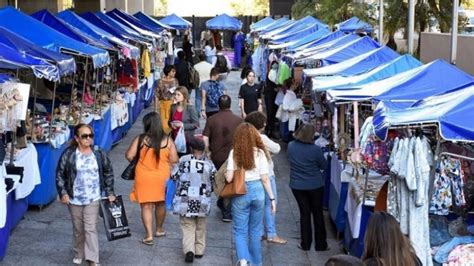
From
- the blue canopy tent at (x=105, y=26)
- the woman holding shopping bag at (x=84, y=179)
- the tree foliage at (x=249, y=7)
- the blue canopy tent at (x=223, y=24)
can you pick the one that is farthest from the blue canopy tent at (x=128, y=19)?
the tree foliage at (x=249, y=7)

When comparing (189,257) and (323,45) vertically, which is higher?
(323,45)

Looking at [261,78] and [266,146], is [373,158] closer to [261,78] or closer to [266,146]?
[266,146]

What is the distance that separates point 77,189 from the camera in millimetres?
7422

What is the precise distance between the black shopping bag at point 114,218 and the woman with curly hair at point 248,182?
1198mm

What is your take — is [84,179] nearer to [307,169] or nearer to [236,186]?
[236,186]

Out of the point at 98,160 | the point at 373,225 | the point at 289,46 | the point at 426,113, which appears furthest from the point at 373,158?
the point at 289,46

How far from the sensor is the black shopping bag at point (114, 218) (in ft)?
25.6

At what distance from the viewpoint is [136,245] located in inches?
350

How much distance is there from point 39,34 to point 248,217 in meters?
5.91

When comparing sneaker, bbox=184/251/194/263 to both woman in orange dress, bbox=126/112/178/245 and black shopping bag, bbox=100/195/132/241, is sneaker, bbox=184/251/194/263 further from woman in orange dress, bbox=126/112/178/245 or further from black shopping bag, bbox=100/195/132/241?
black shopping bag, bbox=100/195/132/241

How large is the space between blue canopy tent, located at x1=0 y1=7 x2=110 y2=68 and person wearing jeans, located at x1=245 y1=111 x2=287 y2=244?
4.16m

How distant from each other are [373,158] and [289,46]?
35.1 feet

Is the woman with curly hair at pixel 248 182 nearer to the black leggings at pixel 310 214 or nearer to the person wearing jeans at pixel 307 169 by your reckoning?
the person wearing jeans at pixel 307 169

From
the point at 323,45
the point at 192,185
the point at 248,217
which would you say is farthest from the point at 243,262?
the point at 323,45
